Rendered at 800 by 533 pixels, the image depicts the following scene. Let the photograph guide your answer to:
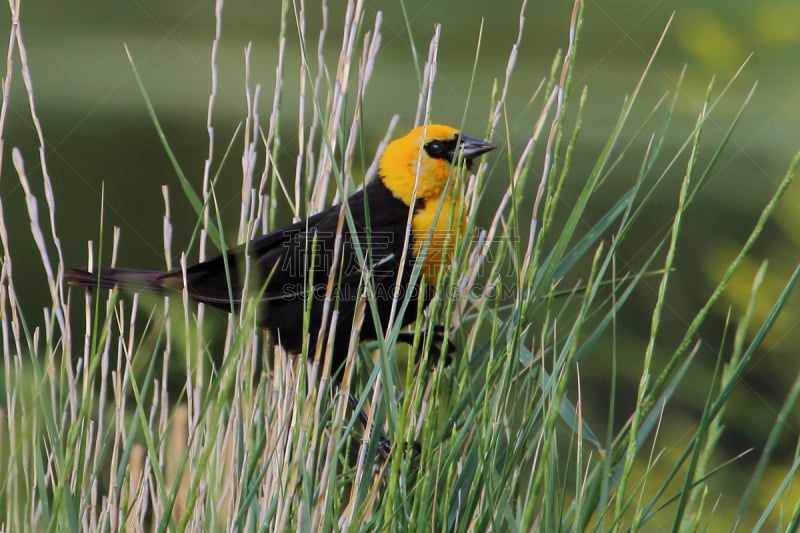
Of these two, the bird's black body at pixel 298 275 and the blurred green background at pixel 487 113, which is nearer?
the bird's black body at pixel 298 275

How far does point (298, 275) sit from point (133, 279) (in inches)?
14.7

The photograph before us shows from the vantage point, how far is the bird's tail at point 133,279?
1835 millimetres

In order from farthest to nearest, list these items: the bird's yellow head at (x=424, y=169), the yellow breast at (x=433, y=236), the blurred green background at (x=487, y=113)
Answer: the blurred green background at (x=487, y=113)
the bird's yellow head at (x=424, y=169)
the yellow breast at (x=433, y=236)

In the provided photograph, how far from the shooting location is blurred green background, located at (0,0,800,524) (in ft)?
11.5

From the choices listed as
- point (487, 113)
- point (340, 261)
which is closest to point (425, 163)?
point (340, 261)

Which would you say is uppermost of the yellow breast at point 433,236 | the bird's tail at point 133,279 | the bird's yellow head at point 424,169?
the bird's yellow head at point 424,169

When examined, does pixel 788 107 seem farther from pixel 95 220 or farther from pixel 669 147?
pixel 95 220

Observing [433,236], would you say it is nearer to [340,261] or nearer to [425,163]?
[340,261]

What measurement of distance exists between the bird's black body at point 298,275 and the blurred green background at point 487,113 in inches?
38.5

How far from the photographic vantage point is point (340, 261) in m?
1.95

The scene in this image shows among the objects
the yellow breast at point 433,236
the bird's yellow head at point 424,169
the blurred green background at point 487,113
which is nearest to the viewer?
the yellow breast at point 433,236

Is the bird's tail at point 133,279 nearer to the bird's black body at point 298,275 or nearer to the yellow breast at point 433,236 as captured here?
the bird's black body at point 298,275

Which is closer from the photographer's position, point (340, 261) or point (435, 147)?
point (340, 261)

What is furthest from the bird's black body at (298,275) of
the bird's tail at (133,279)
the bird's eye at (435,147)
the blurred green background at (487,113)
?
the blurred green background at (487,113)
